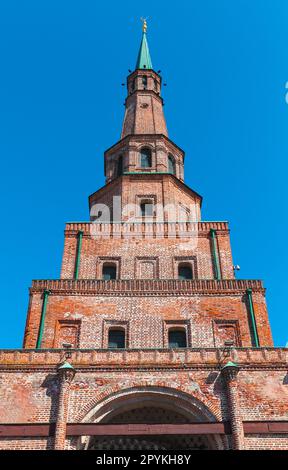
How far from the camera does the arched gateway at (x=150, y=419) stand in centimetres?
1742

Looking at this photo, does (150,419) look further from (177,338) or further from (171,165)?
(171,165)

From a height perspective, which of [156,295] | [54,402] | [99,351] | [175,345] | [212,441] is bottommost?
[212,441]

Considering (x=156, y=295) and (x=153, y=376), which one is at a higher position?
(x=156, y=295)

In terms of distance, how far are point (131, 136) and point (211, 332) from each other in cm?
1494

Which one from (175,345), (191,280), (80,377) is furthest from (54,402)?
(191,280)

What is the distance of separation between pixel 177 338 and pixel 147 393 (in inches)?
203

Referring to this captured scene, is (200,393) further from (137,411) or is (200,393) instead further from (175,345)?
(175,345)

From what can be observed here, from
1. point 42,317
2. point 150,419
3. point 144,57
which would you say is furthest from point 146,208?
point 144,57

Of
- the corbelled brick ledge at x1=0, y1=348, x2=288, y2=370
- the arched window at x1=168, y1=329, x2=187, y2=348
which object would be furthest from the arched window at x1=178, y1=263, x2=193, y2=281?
the corbelled brick ledge at x1=0, y1=348, x2=288, y2=370

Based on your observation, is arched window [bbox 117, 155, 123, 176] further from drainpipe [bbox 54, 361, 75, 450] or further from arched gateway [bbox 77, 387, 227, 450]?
arched gateway [bbox 77, 387, 227, 450]

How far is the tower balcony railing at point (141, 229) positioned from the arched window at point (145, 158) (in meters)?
5.41

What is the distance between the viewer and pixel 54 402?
1823cm

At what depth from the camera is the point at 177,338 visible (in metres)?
23.7

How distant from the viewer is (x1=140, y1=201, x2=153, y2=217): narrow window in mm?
29406
